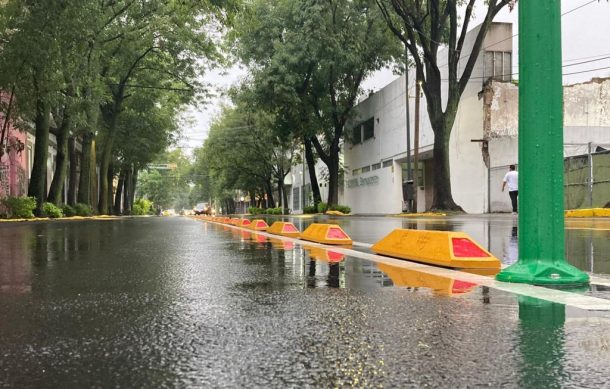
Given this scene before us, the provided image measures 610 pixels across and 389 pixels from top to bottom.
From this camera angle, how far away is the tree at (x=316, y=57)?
33.8m

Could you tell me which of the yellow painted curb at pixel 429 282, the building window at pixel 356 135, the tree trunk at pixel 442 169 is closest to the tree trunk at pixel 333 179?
the building window at pixel 356 135

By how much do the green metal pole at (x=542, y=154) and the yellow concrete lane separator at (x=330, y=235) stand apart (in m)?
4.76

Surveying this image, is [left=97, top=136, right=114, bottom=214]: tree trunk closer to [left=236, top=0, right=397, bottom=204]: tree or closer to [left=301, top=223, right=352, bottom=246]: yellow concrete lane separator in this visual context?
[left=236, top=0, right=397, bottom=204]: tree

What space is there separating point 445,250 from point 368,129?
38.4m

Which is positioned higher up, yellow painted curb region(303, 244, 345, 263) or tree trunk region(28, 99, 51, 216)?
tree trunk region(28, 99, 51, 216)

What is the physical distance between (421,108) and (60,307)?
32038 mm

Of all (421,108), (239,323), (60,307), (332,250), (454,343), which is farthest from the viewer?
(421,108)

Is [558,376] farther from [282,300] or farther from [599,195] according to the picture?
[599,195]

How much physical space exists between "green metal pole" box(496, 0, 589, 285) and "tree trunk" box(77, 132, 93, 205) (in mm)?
32300

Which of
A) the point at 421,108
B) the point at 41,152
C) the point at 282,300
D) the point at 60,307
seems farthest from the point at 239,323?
the point at 421,108

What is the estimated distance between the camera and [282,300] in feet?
12.9

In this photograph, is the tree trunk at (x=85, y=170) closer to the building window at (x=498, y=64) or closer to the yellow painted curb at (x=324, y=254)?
the building window at (x=498, y=64)

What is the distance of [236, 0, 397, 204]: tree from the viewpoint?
1331 inches

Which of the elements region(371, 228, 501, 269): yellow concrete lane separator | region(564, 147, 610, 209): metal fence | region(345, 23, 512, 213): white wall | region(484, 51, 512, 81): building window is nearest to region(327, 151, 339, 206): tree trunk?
region(345, 23, 512, 213): white wall
